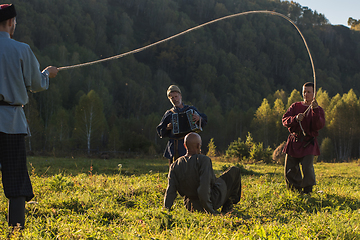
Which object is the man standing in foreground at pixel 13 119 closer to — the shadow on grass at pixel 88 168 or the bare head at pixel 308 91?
the shadow on grass at pixel 88 168

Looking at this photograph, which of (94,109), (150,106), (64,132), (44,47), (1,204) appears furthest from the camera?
(150,106)

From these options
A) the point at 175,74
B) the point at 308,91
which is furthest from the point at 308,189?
the point at 175,74

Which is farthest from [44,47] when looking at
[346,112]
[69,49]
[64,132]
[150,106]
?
[346,112]

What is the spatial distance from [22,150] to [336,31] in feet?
596

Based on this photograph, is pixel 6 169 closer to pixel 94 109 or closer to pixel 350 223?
pixel 350 223

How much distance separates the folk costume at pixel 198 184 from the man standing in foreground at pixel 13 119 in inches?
68.1

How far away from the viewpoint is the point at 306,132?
5.88 metres

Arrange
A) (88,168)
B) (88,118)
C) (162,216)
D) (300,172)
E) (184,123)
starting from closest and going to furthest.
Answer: (162,216)
(184,123)
(300,172)
(88,168)
(88,118)

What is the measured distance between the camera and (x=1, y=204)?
4.34m

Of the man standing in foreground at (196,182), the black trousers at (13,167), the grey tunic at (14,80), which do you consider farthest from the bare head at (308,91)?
the black trousers at (13,167)

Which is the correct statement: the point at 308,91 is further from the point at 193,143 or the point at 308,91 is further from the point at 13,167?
the point at 13,167

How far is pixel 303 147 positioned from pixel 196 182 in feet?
9.76

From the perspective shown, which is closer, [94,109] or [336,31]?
[94,109]

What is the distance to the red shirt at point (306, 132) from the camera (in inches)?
225
